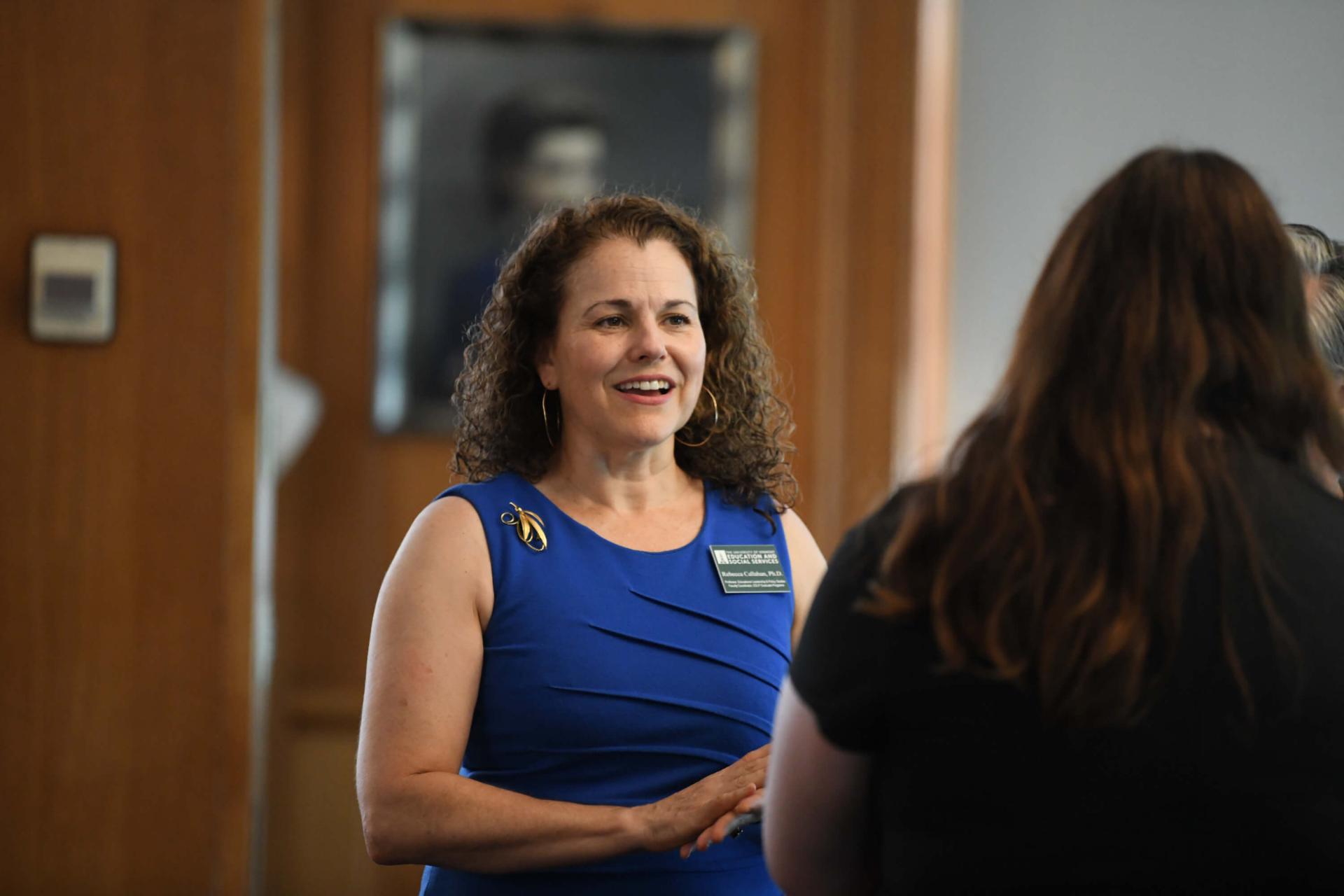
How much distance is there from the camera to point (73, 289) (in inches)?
97.9

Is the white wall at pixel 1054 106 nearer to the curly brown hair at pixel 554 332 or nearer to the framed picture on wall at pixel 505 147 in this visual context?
the framed picture on wall at pixel 505 147

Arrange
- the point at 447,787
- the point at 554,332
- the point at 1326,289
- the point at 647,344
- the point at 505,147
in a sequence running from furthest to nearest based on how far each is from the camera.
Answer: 1. the point at 505,147
2. the point at 554,332
3. the point at 647,344
4. the point at 1326,289
5. the point at 447,787

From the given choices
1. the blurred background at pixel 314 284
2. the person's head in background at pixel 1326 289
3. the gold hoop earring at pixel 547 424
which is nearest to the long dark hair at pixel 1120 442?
the person's head in background at pixel 1326 289

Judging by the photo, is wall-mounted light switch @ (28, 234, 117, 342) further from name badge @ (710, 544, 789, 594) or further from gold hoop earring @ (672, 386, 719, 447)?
name badge @ (710, 544, 789, 594)

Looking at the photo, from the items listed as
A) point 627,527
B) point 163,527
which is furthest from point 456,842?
point 163,527

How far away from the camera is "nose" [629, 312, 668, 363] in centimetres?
174

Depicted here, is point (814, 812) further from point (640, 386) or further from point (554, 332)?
point (554, 332)

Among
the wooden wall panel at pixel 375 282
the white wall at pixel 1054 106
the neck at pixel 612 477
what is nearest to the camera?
the neck at pixel 612 477

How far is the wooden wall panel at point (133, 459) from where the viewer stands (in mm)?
2471

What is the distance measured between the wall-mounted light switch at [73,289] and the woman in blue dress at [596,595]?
3.13 feet

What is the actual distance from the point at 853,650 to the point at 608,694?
629mm

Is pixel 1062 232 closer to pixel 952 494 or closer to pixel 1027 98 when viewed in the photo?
pixel 952 494

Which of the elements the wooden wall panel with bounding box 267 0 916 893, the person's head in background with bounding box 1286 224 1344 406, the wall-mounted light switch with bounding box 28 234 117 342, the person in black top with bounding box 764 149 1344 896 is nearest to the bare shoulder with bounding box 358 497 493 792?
the person in black top with bounding box 764 149 1344 896

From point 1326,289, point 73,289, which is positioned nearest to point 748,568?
point 1326,289
